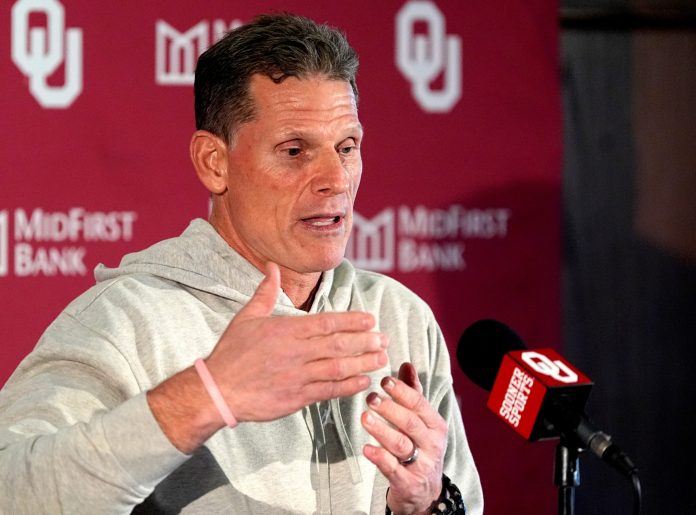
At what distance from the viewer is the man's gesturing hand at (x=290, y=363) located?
1564mm

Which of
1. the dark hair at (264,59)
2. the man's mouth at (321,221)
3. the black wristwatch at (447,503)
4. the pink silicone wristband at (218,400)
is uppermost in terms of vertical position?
the dark hair at (264,59)

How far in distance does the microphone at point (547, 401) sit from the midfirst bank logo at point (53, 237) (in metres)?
1.53

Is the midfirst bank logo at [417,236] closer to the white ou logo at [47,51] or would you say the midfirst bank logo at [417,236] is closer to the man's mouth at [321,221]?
the white ou logo at [47,51]

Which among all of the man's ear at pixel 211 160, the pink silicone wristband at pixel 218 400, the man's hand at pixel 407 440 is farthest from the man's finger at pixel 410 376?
the man's ear at pixel 211 160

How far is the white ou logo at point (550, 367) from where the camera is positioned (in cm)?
171

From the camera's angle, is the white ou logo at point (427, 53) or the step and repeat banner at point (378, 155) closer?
the step and repeat banner at point (378, 155)

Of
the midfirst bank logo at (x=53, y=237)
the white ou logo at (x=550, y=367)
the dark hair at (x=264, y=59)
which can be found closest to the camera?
the white ou logo at (x=550, y=367)

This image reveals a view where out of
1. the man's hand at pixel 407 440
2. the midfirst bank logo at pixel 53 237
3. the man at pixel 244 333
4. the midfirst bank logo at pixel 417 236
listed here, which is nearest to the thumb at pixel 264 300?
the man at pixel 244 333

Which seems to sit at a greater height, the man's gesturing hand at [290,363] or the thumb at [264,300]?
the thumb at [264,300]

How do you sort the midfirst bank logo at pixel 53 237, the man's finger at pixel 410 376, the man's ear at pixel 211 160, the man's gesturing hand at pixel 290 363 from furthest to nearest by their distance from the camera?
the midfirst bank logo at pixel 53 237 < the man's ear at pixel 211 160 < the man's finger at pixel 410 376 < the man's gesturing hand at pixel 290 363

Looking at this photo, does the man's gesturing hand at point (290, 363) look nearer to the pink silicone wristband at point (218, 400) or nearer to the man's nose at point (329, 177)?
the pink silicone wristband at point (218, 400)

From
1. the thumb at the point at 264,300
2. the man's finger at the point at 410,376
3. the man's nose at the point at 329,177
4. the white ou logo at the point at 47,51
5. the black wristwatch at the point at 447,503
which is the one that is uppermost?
the white ou logo at the point at 47,51

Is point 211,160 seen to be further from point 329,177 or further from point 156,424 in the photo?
point 156,424

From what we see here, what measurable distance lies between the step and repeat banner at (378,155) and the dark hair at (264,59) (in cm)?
89
